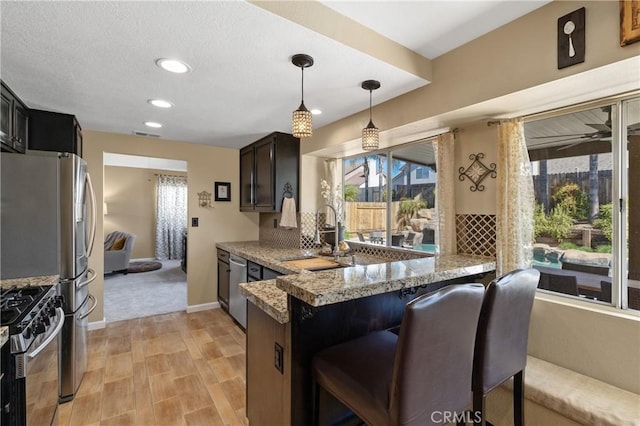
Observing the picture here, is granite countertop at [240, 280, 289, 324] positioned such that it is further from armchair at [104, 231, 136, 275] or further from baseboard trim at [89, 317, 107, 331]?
armchair at [104, 231, 136, 275]

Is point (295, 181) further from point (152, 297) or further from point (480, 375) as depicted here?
point (152, 297)

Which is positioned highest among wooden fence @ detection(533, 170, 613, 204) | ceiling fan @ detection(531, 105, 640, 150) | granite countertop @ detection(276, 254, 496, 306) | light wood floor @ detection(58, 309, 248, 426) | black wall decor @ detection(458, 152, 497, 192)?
ceiling fan @ detection(531, 105, 640, 150)

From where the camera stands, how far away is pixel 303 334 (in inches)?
55.7

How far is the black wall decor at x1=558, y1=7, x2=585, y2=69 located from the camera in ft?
4.61

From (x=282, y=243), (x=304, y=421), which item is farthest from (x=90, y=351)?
(x=304, y=421)

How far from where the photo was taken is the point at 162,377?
250cm

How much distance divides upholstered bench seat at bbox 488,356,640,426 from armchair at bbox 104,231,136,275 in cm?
691

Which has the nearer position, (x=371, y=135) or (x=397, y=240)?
(x=371, y=135)

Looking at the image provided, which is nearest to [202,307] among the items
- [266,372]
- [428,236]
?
[266,372]

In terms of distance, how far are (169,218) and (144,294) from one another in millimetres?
3597

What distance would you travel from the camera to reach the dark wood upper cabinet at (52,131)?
2.63 metres

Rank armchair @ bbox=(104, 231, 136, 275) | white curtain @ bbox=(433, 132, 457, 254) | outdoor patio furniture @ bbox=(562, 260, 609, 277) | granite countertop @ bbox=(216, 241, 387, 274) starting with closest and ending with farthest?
outdoor patio furniture @ bbox=(562, 260, 609, 277), white curtain @ bbox=(433, 132, 457, 254), granite countertop @ bbox=(216, 241, 387, 274), armchair @ bbox=(104, 231, 136, 275)

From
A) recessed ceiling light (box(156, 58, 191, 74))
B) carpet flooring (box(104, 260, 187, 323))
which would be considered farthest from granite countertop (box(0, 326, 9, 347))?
carpet flooring (box(104, 260, 187, 323))

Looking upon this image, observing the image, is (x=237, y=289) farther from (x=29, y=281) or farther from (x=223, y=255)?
(x=29, y=281)
